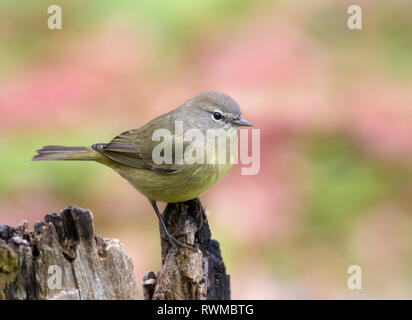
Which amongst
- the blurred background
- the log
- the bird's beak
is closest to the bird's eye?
the bird's beak

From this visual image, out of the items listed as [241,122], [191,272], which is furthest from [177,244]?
[241,122]

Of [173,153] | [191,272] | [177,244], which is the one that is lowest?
[191,272]

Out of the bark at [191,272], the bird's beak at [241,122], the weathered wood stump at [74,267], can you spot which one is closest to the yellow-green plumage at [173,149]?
the bird's beak at [241,122]

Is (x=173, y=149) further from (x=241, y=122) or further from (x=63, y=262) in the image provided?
(x=63, y=262)

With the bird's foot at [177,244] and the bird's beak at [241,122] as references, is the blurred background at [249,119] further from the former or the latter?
the bird's foot at [177,244]

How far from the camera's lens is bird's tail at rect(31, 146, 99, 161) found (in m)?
4.75

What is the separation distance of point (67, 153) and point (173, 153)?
3.14 feet

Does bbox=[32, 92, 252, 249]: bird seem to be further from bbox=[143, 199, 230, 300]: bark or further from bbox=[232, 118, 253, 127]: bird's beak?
bbox=[143, 199, 230, 300]: bark

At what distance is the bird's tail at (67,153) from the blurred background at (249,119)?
544 millimetres

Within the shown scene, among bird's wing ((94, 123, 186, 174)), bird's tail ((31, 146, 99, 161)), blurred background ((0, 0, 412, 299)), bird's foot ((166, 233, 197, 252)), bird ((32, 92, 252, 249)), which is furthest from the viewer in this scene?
blurred background ((0, 0, 412, 299))

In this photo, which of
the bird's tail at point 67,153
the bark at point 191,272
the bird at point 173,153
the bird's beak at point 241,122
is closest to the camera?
the bark at point 191,272

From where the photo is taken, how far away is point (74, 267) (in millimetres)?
3100

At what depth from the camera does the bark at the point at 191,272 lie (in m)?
3.46
